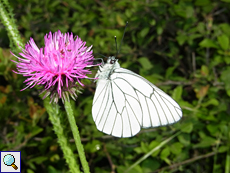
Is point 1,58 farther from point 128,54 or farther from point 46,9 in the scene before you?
point 128,54

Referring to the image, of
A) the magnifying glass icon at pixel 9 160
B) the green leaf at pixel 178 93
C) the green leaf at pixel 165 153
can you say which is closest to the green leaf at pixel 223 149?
the green leaf at pixel 165 153

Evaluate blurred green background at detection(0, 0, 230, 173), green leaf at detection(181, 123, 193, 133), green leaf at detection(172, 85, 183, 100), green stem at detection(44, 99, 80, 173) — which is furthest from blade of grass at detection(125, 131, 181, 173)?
green stem at detection(44, 99, 80, 173)

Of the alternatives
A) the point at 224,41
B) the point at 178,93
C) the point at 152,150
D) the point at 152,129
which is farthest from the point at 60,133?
the point at 224,41

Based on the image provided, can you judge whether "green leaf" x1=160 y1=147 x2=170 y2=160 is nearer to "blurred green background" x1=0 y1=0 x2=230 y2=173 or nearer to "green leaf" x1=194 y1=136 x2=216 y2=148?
"blurred green background" x1=0 y1=0 x2=230 y2=173

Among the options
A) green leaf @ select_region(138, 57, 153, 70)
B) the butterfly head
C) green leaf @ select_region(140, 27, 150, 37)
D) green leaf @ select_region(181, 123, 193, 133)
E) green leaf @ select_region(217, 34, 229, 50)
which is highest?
green leaf @ select_region(140, 27, 150, 37)

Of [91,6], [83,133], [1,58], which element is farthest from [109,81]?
[91,6]

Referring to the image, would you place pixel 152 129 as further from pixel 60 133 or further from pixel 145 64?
pixel 60 133
